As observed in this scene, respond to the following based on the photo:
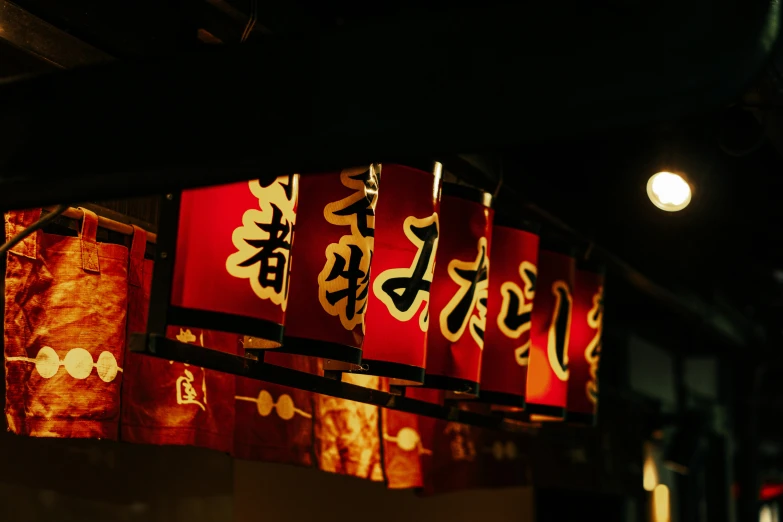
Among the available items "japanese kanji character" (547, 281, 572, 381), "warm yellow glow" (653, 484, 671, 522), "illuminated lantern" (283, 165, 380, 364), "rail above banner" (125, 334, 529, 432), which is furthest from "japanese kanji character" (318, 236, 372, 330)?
"warm yellow glow" (653, 484, 671, 522)

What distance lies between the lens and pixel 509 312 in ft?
22.8

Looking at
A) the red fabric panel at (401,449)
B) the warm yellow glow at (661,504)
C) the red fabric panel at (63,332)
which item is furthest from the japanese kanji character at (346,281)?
the warm yellow glow at (661,504)

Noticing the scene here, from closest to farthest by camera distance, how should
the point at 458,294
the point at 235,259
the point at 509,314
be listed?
the point at 235,259 → the point at 458,294 → the point at 509,314

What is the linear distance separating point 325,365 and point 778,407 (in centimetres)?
1661

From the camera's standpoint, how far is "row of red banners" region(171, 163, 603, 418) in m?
4.41

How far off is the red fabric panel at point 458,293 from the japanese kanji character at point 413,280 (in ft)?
1.19

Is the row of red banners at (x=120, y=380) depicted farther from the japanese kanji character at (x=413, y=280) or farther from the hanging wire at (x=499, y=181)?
the hanging wire at (x=499, y=181)

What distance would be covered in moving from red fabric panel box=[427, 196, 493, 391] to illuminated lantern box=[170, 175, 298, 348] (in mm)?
1691

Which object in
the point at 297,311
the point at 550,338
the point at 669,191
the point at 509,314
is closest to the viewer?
the point at 297,311

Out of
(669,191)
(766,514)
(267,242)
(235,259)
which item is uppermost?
(669,191)

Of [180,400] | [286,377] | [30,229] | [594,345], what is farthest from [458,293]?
[30,229]

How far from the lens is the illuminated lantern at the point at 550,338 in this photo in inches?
290

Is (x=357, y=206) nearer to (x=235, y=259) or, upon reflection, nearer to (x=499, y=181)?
(x=235, y=259)

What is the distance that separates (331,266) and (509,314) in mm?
2202
